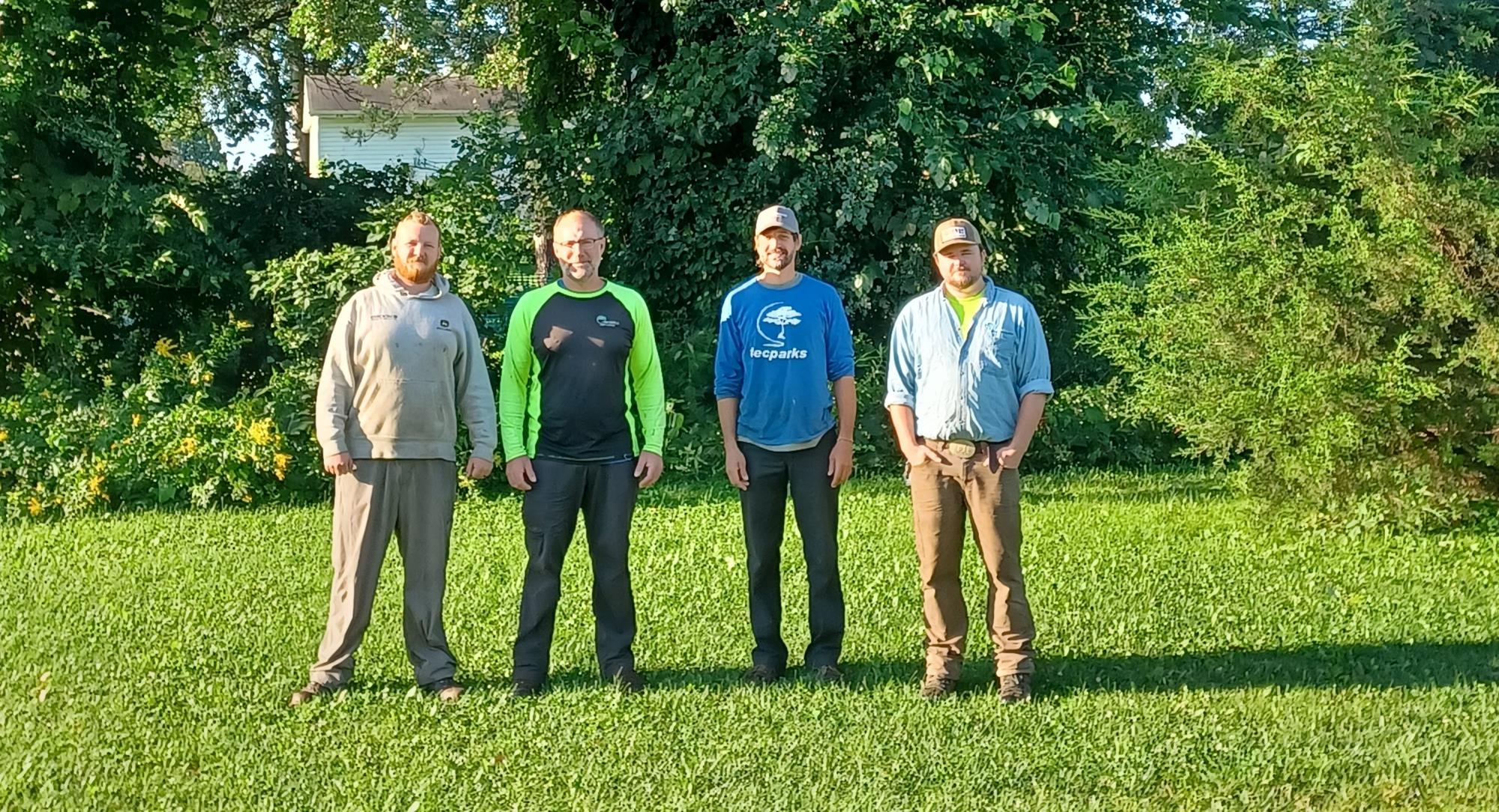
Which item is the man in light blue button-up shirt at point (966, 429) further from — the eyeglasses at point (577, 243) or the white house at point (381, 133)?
the white house at point (381, 133)

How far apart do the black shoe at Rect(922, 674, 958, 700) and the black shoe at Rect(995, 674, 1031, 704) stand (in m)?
0.20

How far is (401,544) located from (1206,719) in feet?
10.7

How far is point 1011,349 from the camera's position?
633cm

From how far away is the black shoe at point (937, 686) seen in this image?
639 centimetres

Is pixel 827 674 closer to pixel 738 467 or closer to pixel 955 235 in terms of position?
pixel 738 467

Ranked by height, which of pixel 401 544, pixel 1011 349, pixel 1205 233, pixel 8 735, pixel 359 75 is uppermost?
pixel 359 75

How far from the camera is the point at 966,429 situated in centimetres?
629

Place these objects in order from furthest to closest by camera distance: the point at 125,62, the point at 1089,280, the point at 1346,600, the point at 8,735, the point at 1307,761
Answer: the point at 1089,280
the point at 125,62
the point at 1346,600
the point at 8,735
the point at 1307,761

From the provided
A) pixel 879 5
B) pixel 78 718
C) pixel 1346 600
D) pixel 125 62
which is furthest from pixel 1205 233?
pixel 125 62

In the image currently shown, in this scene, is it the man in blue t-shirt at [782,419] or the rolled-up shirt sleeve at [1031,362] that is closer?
the rolled-up shirt sleeve at [1031,362]

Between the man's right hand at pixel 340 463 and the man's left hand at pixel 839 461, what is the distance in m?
1.93

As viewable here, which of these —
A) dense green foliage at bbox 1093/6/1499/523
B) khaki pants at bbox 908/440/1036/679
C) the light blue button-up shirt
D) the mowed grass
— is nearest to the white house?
dense green foliage at bbox 1093/6/1499/523

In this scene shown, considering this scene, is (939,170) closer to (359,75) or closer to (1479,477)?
(1479,477)

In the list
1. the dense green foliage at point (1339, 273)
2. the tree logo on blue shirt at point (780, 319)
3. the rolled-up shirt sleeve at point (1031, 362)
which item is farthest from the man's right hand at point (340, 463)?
the dense green foliage at point (1339, 273)
